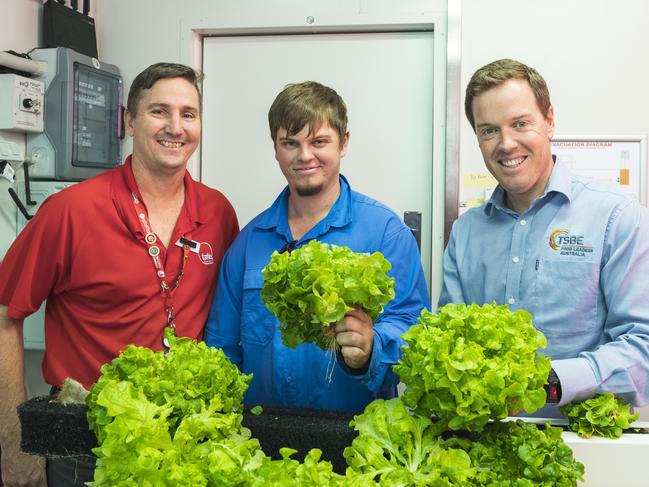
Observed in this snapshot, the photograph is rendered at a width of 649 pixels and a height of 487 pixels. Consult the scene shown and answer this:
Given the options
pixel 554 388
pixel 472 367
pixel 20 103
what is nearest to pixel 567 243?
pixel 554 388

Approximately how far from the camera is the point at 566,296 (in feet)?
5.33

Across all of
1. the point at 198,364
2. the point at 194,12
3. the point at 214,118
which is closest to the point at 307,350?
the point at 198,364

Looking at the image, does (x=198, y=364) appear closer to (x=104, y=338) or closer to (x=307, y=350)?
(x=307, y=350)

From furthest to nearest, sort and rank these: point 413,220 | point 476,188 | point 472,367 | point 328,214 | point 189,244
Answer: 1. point 413,220
2. point 476,188
3. point 189,244
4. point 328,214
5. point 472,367

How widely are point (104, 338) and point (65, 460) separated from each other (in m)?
0.70

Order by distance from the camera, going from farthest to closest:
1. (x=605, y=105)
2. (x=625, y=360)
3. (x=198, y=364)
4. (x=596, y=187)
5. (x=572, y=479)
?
(x=605, y=105) < (x=596, y=187) < (x=625, y=360) < (x=198, y=364) < (x=572, y=479)

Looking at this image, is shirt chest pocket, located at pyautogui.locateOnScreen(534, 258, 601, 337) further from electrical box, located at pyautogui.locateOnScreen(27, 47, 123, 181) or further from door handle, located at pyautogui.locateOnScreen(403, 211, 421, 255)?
electrical box, located at pyautogui.locateOnScreen(27, 47, 123, 181)

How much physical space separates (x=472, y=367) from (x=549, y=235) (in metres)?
0.88

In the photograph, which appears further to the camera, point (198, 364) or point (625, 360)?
point (625, 360)

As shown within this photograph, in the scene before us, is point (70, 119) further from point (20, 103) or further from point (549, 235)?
point (549, 235)

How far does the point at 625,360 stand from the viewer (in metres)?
1.27

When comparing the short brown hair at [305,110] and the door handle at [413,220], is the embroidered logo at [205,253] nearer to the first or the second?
the short brown hair at [305,110]

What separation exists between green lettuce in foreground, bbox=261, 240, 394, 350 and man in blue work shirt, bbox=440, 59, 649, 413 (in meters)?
0.76

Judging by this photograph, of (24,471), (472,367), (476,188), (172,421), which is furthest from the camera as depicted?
(476,188)
